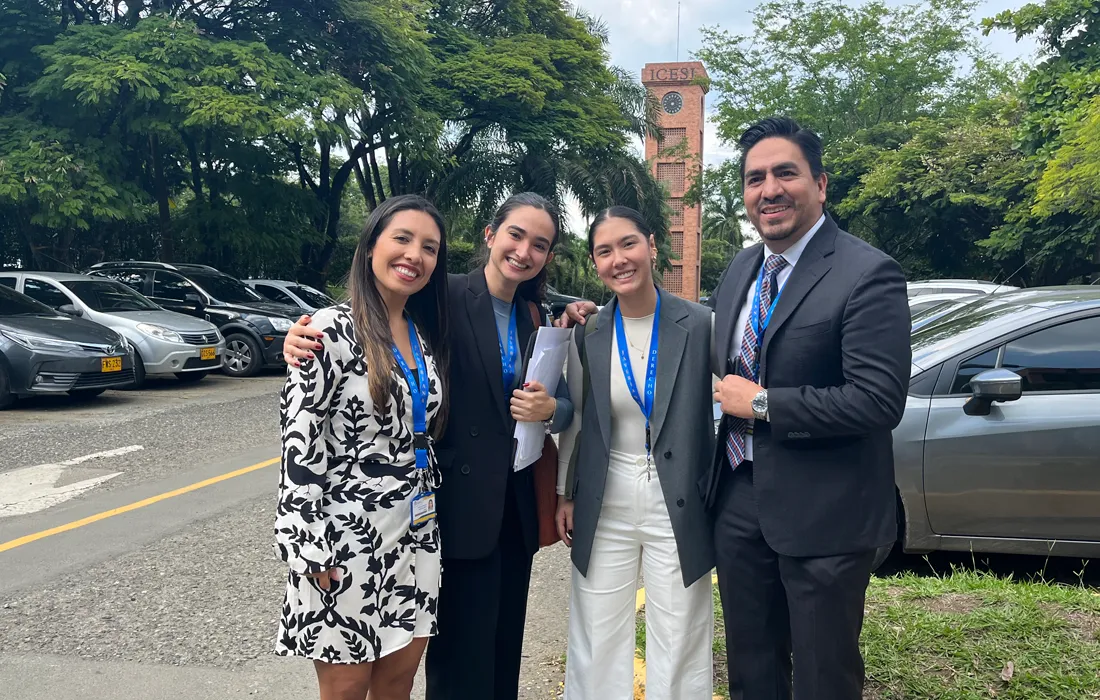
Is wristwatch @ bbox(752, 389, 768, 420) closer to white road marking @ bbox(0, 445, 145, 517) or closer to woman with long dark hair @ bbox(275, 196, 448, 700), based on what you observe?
woman with long dark hair @ bbox(275, 196, 448, 700)

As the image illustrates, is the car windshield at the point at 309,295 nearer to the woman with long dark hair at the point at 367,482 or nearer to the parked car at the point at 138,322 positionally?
the parked car at the point at 138,322

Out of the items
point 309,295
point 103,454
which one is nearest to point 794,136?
point 103,454

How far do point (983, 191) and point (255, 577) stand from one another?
67.0 feet

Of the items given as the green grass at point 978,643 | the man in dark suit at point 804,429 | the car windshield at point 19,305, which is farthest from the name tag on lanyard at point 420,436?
the car windshield at point 19,305

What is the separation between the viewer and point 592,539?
261cm

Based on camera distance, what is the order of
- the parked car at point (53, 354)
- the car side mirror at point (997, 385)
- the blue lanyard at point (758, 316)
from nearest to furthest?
1. the blue lanyard at point (758, 316)
2. the car side mirror at point (997, 385)
3. the parked car at point (53, 354)

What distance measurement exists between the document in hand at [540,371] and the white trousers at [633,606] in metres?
0.28

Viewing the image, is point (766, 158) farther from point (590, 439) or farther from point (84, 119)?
point (84, 119)

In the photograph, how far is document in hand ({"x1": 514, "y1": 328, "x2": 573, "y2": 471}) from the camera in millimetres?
2482

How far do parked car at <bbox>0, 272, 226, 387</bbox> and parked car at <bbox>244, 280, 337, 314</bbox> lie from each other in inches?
145

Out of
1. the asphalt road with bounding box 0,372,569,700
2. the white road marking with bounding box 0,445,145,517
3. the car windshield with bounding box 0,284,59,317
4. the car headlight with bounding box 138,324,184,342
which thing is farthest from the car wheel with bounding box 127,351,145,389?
the white road marking with bounding box 0,445,145,517

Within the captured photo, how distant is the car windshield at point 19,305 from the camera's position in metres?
9.93

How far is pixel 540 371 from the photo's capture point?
8.18 feet

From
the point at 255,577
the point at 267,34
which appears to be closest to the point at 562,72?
the point at 267,34
